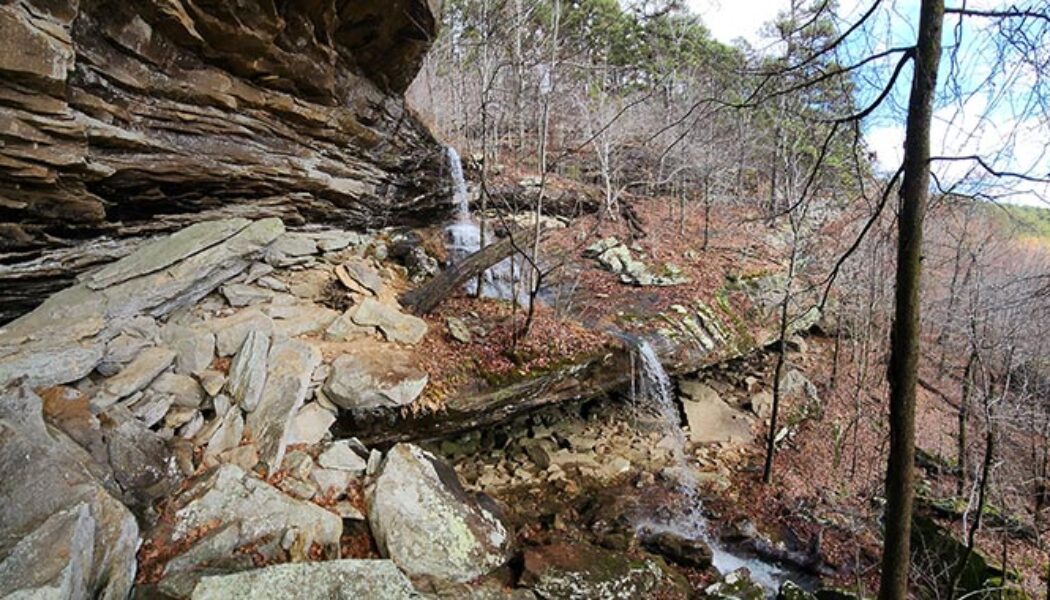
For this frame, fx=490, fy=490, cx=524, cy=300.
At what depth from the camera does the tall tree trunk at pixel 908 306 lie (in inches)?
134

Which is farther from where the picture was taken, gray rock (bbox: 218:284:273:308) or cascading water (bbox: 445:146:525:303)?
cascading water (bbox: 445:146:525:303)

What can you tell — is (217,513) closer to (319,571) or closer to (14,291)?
(319,571)

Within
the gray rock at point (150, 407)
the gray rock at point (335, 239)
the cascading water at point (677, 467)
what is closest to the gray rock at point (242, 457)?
the gray rock at point (150, 407)

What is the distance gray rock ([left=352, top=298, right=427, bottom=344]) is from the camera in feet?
26.7

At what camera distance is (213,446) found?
18.3ft

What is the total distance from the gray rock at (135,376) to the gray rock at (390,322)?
2.73m

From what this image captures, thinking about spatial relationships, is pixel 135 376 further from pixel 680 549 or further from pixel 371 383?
pixel 680 549

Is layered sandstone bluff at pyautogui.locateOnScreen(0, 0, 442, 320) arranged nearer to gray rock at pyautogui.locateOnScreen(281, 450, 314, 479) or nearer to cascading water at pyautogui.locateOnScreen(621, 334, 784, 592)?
gray rock at pyautogui.locateOnScreen(281, 450, 314, 479)

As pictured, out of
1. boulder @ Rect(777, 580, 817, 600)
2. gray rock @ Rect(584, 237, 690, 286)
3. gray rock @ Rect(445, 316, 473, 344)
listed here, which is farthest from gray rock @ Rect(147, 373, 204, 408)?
gray rock @ Rect(584, 237, 690, 286)

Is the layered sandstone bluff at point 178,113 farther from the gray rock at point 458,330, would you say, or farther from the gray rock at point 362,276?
the gray rock at point 458,330

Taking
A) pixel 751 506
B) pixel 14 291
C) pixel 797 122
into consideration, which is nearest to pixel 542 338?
pixel 751 506

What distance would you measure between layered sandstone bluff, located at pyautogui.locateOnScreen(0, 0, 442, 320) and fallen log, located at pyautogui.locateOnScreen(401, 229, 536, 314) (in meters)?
2.80

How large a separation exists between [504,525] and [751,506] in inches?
203

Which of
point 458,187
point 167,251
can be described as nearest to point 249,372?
point 167,251
